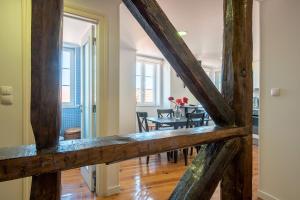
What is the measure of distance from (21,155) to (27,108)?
5.13 ft

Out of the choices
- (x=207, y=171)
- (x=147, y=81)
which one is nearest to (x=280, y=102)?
(x=207, y=171)

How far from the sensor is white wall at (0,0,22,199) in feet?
5.83

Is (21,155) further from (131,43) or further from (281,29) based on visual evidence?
(131,43)

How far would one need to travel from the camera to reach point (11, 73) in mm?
1803

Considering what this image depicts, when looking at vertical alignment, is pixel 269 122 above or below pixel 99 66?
below

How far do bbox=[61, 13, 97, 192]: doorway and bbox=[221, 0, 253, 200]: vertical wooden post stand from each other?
5.52 ft

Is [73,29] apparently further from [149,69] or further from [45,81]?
[45,81]

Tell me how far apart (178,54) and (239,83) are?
0.40 meters

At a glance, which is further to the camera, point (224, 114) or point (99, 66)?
point (99, 66)

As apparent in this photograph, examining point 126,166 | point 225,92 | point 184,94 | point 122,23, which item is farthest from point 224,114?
point 184,94

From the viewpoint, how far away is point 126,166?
3420mm

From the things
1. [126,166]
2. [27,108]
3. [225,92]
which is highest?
[225,92]

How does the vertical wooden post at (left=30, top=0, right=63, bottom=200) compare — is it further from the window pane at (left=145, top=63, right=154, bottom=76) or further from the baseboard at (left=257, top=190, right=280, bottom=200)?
the window pane at (left=145, top=63, right=154, bottom=76)

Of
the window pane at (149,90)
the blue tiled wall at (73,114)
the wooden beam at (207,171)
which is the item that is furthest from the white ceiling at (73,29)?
the wooden beam at (207,171)
